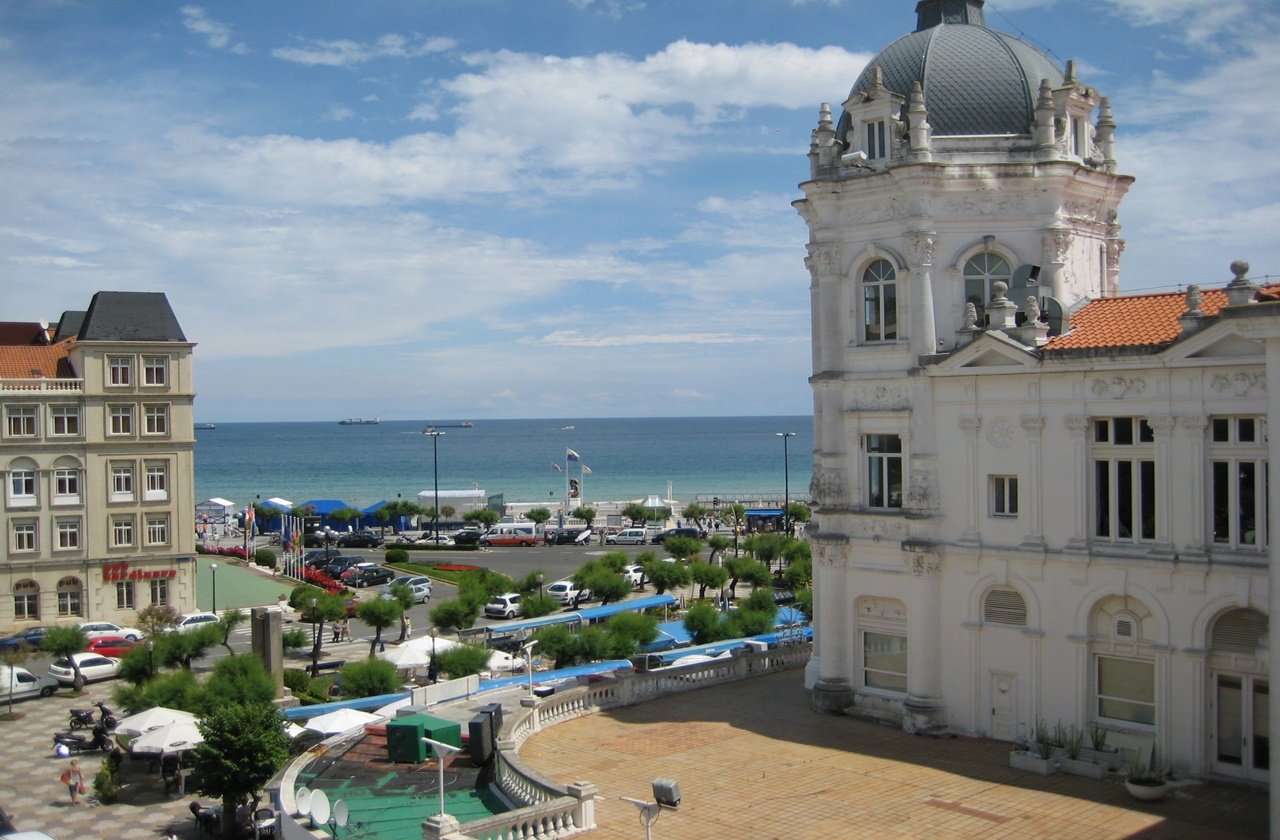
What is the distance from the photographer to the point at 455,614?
44906 mm

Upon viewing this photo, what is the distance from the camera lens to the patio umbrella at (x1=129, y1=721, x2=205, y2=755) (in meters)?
30.1

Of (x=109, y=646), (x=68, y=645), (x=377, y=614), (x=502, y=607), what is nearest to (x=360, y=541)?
(x=502, y=607)

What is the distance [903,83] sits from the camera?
1159 inches

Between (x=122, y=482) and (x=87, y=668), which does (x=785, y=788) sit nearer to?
(x=87, y=668)

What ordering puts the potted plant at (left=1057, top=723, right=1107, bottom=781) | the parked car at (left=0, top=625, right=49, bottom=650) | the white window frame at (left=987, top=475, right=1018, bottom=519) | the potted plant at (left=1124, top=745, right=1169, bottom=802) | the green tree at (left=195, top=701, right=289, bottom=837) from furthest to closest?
the parked car at (left=0, top=625, right=49, bottom=650)
the white window frame at (left=987, top=475, right=1018, bottom=519)
the green tree at (left=195, top=701, right=289, bottom=837)
the potted plant at (left=1057, top=723, right=1107, bottom=781)
the potted plant at (left=1124, top=745, right=1169, bottom=802)

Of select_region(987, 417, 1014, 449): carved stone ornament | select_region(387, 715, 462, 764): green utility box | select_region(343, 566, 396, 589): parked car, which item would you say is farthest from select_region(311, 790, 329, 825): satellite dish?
select_region(343, 566, 396, 589): parked car

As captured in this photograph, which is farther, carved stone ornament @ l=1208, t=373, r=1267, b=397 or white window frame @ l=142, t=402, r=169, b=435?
white window frame @ l=142, t=402, r=169, b=435

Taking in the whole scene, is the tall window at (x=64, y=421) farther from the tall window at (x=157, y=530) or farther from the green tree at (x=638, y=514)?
the green tree at (x=638, y=514)

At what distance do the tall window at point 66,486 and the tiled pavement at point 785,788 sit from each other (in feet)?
78.8

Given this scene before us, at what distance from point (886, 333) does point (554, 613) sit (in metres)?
26.7

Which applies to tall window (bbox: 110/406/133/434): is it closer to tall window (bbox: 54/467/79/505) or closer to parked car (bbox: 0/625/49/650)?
tall window (bbox: 54/467/79/505)

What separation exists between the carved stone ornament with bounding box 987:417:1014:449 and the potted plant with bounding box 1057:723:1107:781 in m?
6.18

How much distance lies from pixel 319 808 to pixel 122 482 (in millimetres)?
39427

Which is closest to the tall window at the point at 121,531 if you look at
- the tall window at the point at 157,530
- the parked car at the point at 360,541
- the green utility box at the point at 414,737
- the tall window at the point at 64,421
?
the tall window at the point at 157,530
